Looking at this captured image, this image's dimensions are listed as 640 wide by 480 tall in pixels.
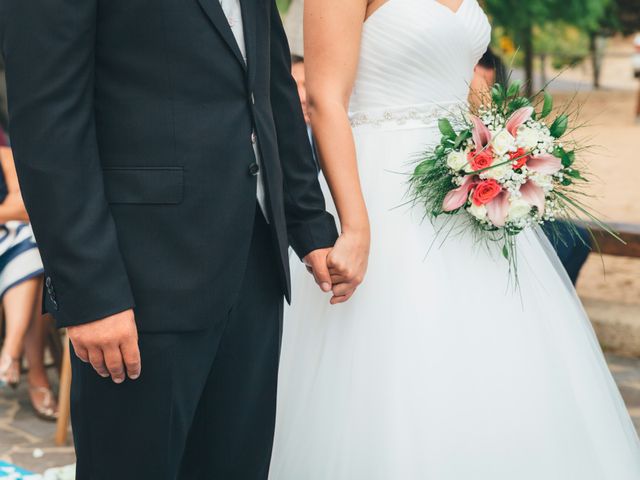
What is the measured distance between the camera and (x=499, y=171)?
2445 millimetres

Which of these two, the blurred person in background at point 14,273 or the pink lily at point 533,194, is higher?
the pink lily at point 533,194

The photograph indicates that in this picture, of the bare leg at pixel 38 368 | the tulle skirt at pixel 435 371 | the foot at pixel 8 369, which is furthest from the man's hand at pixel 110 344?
the bare leg at pixel 38 368

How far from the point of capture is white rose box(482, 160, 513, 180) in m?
2.44

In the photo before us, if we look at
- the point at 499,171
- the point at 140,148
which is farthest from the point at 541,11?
the point at 140,148

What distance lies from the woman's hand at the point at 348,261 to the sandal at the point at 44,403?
2.52 m

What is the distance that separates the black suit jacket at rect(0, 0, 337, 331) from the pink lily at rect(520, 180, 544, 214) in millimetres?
769

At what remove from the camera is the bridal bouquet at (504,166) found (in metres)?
2.46

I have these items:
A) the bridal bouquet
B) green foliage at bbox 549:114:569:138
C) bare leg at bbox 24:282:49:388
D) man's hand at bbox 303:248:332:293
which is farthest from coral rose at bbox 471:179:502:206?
bare leg at bbox 24:282:49:388

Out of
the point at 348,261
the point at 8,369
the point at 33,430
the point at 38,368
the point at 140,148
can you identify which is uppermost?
the point at 140,148

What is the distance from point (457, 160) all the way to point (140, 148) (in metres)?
0.98

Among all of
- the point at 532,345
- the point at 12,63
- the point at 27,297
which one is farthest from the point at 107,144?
the point at 27,297

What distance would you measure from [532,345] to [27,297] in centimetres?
259

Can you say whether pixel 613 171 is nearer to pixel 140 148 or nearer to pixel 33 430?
pixel 33 430

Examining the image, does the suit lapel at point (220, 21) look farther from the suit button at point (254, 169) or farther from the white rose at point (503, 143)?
the white rose at point (503, 143)
